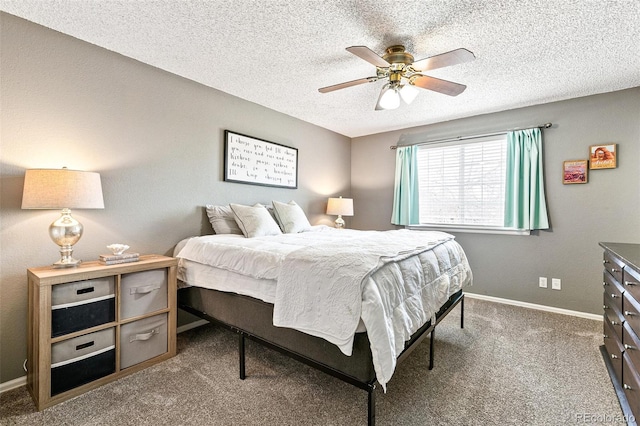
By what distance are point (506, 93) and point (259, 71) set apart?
263cm

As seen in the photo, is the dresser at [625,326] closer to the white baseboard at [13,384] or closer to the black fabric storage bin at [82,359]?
the black fabric storage bin at [82,359]

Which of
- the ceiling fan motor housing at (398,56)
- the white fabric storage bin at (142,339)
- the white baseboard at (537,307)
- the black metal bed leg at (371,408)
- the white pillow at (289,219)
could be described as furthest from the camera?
the white pillow at (289,219)

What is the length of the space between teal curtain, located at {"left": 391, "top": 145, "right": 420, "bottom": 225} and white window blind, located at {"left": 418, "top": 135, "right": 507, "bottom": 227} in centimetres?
10

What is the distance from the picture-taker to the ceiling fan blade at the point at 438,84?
2.21 metres

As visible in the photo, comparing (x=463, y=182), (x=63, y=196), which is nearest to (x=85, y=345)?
(x=63, y=196)

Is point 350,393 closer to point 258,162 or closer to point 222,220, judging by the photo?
point 222,220

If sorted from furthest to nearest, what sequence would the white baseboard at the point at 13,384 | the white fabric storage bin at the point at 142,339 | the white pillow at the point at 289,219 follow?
the white pillow at the point at 289,219 < the white fabric storage bin at the point at 142,339 < the white baseboard at the point at 13,384

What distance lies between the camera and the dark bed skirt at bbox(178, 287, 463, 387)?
145 centimetres

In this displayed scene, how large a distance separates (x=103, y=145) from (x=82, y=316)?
1.32m

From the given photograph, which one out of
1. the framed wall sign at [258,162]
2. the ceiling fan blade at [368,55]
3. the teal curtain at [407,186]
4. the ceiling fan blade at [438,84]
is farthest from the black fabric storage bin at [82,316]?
the teal curtain at [407,186]

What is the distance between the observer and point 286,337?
69.5 inches

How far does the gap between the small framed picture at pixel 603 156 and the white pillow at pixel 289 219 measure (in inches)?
127

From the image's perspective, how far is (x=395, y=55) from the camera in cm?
220

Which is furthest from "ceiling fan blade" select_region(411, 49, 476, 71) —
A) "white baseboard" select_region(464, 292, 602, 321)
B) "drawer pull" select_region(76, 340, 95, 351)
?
"white baseboard" select_region(464, 292, 602, 321)
